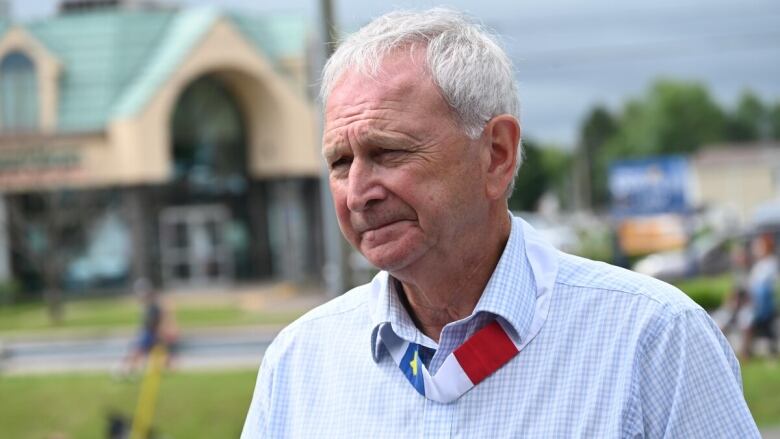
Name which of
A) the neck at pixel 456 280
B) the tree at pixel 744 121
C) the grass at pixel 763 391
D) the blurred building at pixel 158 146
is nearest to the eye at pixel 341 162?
the neck at pixel 456 280

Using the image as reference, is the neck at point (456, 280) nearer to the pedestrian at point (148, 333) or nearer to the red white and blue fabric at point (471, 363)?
the red white and blue fabric at point (471, 363)

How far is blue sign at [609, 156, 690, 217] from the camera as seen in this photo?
3228 cm

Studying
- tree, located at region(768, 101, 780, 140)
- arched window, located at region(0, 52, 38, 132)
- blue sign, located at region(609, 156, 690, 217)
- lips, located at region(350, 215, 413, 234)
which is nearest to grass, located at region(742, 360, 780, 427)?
lips, located at region(350, 215, 413, 234)

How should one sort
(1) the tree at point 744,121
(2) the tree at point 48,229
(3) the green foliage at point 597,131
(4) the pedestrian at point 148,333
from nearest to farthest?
(4) the pedestrian at point 148,333
(2) the tree at point 48,229
(3) the green foliage at point 597,131
(1) the tree at point 744,121

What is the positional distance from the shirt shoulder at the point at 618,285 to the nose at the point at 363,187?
1.20ft

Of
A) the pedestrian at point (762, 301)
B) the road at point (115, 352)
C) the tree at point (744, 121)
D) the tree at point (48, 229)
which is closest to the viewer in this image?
the pedestrian at point (762, 301)

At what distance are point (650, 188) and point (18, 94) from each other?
825 inches

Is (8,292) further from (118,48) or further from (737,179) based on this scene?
(737,179)

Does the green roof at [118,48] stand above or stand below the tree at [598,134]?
above

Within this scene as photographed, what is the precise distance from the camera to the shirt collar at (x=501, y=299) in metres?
2.24

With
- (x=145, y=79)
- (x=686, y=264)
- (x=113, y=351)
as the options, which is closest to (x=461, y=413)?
(x=113, y=351)

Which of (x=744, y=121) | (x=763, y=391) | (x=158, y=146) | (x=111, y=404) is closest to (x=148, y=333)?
(x=111, y=404)

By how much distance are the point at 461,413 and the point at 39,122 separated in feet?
136

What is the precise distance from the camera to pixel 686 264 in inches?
1297
